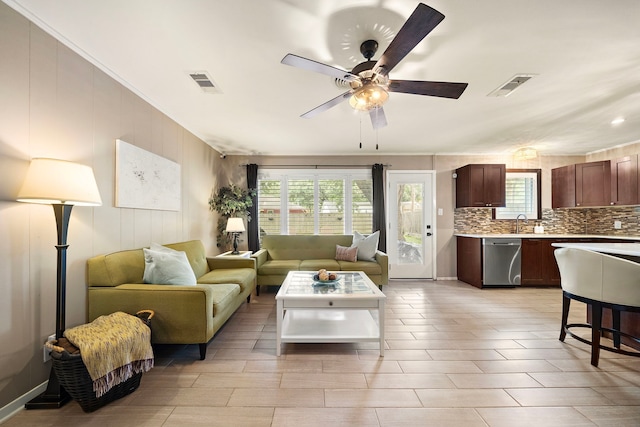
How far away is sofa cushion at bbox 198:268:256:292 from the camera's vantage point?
3.08 metres

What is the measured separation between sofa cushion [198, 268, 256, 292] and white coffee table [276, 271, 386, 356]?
660mm

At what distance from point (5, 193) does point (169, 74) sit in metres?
1.44

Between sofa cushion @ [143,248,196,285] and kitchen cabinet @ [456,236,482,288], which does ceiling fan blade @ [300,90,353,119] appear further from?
kitchen cabinet @ [456,236,482,288]

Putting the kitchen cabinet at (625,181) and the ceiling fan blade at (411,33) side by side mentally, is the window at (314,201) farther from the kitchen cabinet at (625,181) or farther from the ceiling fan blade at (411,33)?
the kitchen cabinet at (625,181)

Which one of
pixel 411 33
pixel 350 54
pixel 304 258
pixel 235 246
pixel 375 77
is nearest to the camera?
pixel 411 33

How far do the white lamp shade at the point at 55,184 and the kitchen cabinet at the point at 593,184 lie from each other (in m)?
6.50

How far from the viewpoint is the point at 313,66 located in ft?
5.68

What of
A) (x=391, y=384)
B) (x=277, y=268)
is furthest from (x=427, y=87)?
(x=277, y=268)

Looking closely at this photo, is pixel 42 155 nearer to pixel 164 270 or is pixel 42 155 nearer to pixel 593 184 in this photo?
pixel 164 270

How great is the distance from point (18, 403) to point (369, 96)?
9.58ft

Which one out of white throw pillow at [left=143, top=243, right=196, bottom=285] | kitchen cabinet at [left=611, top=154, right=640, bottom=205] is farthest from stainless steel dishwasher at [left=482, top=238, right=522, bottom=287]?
white throw pillow at [left=143, top=243, right=196, bottom=285]

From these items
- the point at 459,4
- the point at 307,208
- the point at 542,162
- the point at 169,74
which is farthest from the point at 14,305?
the point at 542,162

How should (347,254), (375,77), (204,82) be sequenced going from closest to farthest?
1. (375,77)
2. (204,82)
3. (347,254)

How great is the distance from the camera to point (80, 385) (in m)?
1.59
